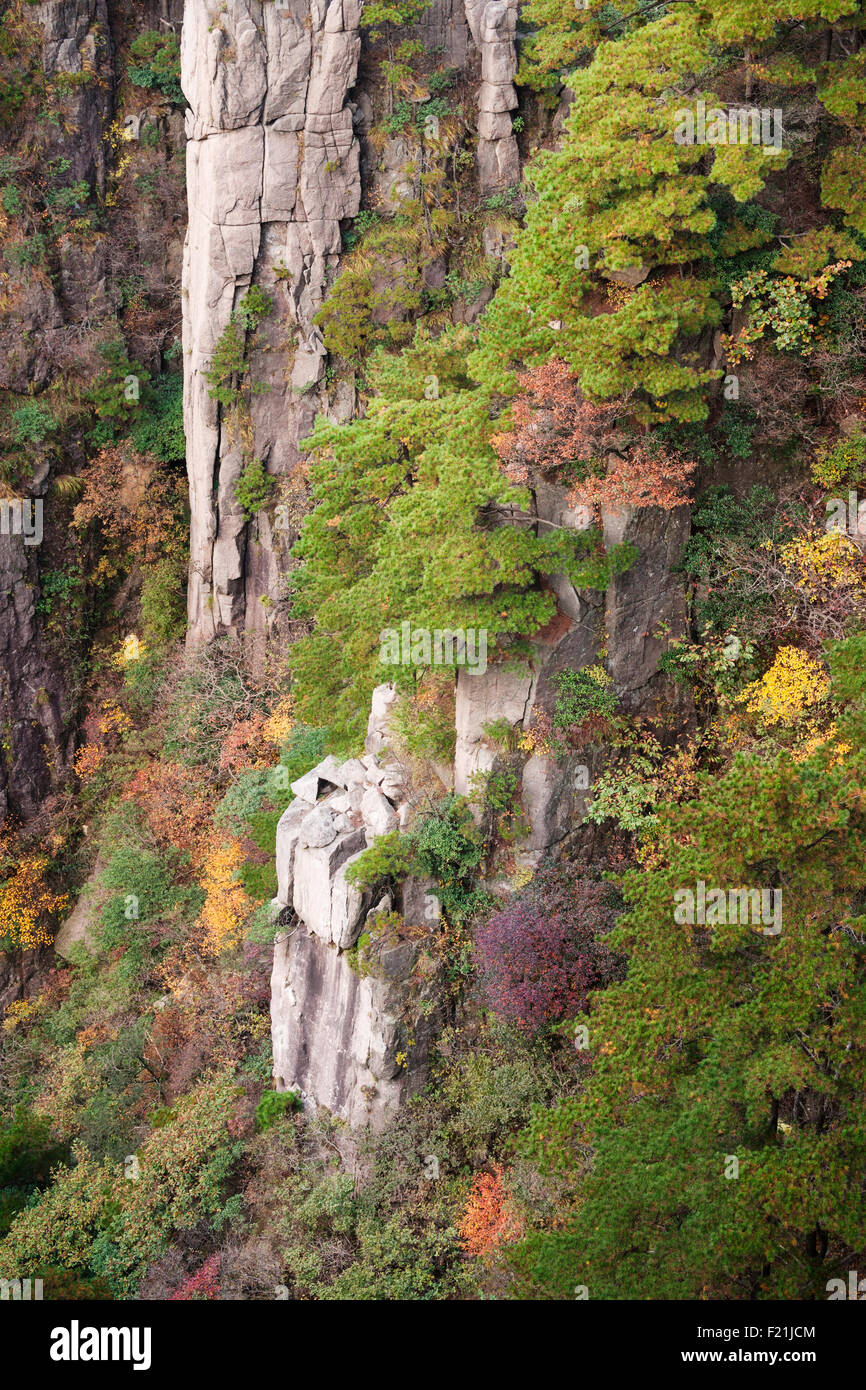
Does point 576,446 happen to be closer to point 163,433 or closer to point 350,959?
point 350,959

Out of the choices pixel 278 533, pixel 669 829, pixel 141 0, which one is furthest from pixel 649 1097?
pixel 141 0

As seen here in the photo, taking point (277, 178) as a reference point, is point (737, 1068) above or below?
below

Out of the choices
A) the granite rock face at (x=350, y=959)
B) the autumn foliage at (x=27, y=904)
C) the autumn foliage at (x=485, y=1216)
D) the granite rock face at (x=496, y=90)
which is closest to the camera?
the autumn foliage at (x=485, y=1216)

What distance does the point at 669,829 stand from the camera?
13.4 m

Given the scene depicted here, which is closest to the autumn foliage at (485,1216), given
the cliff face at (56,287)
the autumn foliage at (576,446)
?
the autumn foliage at (576,446)

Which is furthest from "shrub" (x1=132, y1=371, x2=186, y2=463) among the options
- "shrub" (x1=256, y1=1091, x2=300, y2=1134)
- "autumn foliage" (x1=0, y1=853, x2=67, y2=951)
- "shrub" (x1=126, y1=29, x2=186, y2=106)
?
"shrub" (x1=256, y1=1091, x2=300, y2=1134)

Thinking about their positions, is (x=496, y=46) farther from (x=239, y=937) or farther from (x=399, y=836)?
(x=239, y=937)

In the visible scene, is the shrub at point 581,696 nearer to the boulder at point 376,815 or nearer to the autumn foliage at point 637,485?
the autumn foliage at point 637,485

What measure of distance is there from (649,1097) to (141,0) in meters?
38.6

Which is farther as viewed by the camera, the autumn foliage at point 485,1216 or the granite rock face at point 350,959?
the granite rock face at point 350,959

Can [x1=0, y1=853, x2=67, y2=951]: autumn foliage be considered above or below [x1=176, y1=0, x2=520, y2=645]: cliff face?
below

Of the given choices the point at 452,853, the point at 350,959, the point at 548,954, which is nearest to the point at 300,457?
the point at 452,853

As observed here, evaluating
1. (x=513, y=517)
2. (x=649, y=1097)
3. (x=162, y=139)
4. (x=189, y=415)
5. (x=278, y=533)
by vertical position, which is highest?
(x=162, y=139)

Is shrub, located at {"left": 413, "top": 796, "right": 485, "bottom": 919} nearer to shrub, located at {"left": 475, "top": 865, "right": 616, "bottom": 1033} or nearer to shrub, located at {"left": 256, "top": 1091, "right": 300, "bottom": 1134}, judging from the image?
shrub, located at {"left": 475, "top": 865, "right": 616, "bottom": 1033}
